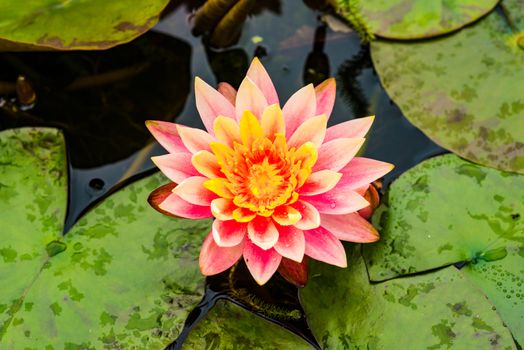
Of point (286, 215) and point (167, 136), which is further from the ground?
point (167, 136)

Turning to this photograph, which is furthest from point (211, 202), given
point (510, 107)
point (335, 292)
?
point (510, 107)

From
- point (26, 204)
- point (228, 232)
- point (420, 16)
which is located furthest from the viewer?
point (420, 16)

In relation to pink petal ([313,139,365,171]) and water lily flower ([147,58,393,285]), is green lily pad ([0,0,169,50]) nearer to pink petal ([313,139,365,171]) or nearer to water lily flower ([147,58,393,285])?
water lily flower ([147,58,393,285])

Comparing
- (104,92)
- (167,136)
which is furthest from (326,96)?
(104,92)

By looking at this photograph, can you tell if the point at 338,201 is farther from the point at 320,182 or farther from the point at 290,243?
the point at 290,243

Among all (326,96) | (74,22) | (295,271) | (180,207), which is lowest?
(295,271)

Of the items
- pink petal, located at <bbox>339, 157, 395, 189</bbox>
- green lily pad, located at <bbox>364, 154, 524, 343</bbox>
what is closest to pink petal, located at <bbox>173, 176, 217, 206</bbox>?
pink petal, located at <bbox>339, 157, 395, 189</bbox>
